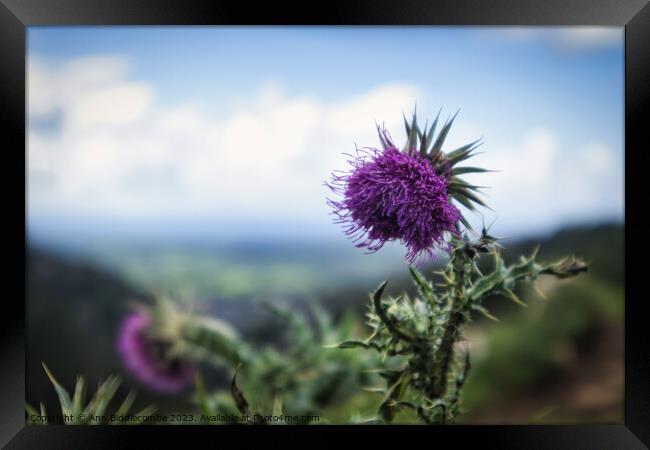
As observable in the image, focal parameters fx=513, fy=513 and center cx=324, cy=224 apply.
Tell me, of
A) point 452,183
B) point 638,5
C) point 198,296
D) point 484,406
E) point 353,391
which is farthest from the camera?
point 484,406

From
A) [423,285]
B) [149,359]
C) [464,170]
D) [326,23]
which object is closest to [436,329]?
[423,285]

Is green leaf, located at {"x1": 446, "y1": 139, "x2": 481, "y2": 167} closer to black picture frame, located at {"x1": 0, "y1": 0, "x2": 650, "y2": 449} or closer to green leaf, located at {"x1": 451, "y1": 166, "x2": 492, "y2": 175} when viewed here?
green leaf, located at {"x1": 451, "y1": 166, "x2": 492, "y2": 175}

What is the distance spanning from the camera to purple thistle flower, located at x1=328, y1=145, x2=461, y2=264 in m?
2.25

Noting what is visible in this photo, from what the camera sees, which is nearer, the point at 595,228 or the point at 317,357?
the point at 317,357

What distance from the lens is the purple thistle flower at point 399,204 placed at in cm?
225

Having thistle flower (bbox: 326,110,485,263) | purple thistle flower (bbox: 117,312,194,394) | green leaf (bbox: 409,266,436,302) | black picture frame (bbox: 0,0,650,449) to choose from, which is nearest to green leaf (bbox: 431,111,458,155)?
thistle flower (bbox: 326,110,485,263)

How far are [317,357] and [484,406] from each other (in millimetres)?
2333

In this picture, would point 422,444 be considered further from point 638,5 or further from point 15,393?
point 638,5

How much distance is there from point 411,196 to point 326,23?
3.98ft

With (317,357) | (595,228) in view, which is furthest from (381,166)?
(595,228)

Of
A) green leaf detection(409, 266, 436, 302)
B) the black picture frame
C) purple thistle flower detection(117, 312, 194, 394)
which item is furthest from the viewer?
purple thistle flower detection(117, 312, 194, 394)

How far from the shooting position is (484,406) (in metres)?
4.91

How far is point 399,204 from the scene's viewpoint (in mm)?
2256

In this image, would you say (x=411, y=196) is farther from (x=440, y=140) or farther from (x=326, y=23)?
(x=326, y=23)
